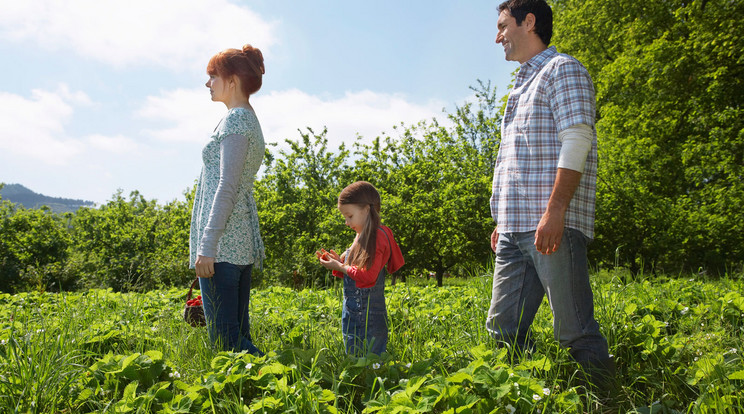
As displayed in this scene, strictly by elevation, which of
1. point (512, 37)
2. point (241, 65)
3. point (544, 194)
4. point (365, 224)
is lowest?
point (365, 224)

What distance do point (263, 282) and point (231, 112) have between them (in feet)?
36.1

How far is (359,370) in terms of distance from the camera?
8.01 ft

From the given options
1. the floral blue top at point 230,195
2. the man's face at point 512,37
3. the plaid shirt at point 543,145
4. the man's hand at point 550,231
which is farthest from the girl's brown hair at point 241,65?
the man's hand at point 550,231

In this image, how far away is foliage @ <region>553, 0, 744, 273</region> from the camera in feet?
39.9

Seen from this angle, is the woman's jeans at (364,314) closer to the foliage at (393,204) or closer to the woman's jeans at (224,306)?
the woman's jeans at (224,306)

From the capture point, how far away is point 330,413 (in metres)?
2.11

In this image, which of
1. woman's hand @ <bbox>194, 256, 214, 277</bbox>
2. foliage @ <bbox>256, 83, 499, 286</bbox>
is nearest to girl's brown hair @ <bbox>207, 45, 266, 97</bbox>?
woman's hand @ <bbox>194, 256, 214, 277</bbox>

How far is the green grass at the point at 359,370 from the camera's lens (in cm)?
216

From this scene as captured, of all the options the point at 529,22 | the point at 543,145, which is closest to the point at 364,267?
the point at 543,145

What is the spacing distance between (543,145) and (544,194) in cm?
26

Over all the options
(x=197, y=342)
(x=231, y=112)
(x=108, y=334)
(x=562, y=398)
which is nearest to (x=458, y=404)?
(x=562, y=398)

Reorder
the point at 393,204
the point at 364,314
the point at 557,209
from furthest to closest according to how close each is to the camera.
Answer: the point at 393,204
the point at 364,314
the point at 557,209

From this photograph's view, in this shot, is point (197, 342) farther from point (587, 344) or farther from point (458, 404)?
point (587, 344)

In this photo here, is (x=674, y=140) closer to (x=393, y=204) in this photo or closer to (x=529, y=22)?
(x=393, y=204)
